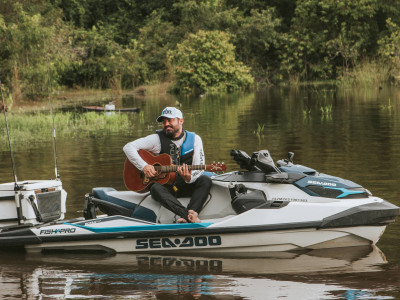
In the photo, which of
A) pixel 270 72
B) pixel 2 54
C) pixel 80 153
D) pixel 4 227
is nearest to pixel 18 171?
pixel 80 153

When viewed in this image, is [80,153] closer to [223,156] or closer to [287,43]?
[223,156]

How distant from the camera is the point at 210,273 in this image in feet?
23.3

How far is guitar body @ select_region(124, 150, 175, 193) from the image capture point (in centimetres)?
795

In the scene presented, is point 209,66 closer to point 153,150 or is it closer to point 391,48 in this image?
point 391,48

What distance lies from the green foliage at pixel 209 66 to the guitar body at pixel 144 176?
34.0 meters

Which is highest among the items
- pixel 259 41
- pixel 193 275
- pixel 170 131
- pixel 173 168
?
pixel 259 41

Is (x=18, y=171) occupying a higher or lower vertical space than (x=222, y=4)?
lower


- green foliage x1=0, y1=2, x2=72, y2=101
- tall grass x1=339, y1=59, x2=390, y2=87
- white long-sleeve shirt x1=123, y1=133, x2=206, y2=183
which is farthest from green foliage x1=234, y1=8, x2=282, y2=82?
white long-sleeve shirt x1=123, y1=133, x2=206, y2=183

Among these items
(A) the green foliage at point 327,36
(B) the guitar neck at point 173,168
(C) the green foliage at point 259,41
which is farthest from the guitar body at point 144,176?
(C) the green foliage at point 259,41

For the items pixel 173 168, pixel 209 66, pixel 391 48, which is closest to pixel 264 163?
pixel 173 168

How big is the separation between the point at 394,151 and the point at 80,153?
6.74 meters

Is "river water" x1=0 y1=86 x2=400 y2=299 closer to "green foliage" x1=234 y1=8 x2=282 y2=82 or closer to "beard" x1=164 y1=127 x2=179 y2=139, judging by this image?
"beard" x1=164 y1=127 x2=179 y2=139

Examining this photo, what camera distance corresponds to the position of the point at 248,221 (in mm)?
7457

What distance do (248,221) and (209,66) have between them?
3517 cm
